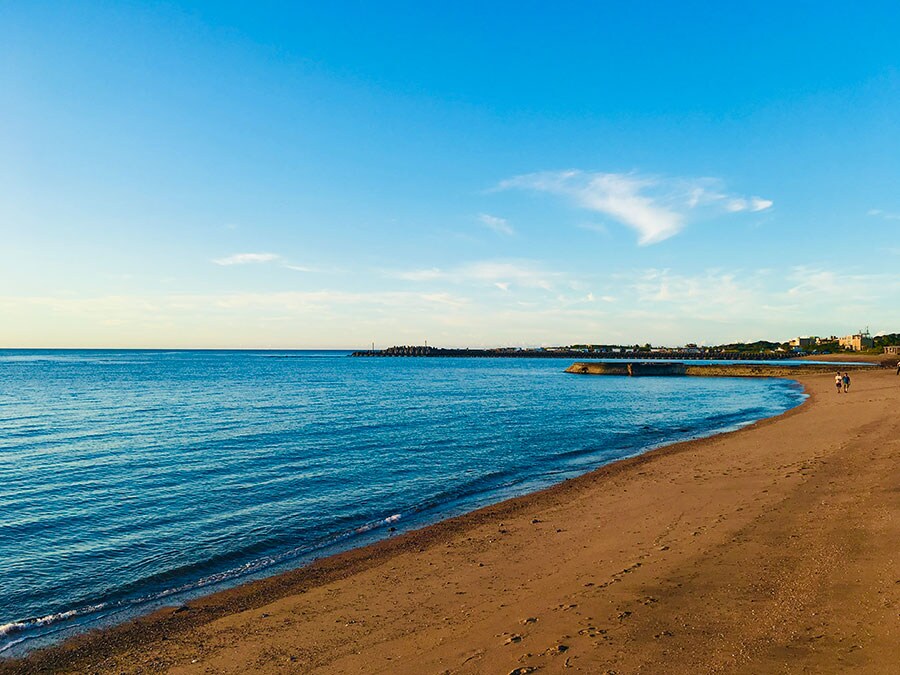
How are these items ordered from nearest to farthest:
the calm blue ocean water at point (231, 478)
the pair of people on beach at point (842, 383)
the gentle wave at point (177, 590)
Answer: the gentle wave at point (177, 590) < the calm blue ocean water at point (231, 478) < the pair of people on beach at point (842, 383)

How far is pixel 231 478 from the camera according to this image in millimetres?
21297

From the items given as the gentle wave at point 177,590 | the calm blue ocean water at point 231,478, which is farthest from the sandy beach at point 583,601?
the calm blue ocean water at point 231,478

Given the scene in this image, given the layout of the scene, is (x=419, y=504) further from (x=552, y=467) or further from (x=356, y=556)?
(x=552, y=467)

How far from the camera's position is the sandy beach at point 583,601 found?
7512 mm

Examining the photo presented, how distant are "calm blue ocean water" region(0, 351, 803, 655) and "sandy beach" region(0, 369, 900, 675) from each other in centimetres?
177

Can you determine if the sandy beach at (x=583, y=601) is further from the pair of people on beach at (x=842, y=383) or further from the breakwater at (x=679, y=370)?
the breakwater at (x=679, y=370)

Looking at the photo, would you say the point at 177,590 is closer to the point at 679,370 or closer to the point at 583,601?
the point at 583,601

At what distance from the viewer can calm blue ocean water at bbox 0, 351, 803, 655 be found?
12305 millimetres

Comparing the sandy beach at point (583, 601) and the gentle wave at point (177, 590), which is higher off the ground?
the sandy beach at point (583, 601)

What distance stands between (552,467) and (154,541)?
15.9m

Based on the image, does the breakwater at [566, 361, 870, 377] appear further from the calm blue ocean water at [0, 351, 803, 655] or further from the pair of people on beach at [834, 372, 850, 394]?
the calm blue ocean water at [0, 351, 803, 655]

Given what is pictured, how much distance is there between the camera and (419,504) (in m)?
18.4

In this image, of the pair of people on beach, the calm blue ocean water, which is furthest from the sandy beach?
the pair of people on beach

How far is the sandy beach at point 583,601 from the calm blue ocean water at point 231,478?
69.9 inches
